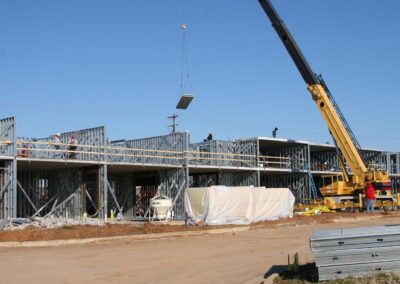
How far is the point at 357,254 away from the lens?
9.81 m

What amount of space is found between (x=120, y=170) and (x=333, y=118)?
572 inches

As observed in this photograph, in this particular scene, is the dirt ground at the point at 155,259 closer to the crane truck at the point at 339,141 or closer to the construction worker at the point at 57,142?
the construction worker at the point at 57,142

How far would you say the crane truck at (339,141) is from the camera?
119ft

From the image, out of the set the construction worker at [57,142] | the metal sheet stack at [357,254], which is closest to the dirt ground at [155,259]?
the metal sheet stack at [357,254]

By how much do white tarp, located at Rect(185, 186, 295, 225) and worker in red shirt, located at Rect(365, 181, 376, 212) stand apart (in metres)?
9.89

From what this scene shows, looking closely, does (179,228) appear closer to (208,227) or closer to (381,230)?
(208,227)

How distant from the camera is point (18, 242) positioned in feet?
60.6

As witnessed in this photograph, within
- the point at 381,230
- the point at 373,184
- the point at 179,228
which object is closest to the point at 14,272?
the point at 381,230

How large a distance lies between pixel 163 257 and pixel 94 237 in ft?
20.4

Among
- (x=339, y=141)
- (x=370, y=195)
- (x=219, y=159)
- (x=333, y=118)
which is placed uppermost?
(x=333, y=118)

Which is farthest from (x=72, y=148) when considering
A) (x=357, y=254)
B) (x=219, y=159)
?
(x=357, y=254)

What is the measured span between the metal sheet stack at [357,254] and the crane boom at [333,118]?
27.7 meters

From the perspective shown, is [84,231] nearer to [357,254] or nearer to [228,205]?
[228,205]

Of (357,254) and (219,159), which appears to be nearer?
(357,254)
